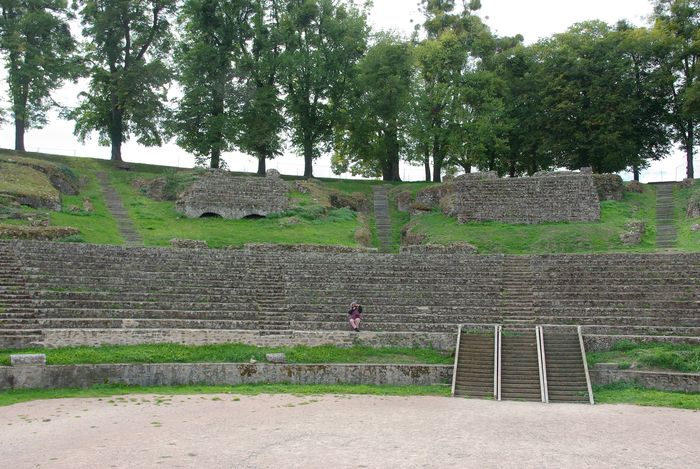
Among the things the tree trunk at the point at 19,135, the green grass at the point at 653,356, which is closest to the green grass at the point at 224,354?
the green grass at the point at 653,356

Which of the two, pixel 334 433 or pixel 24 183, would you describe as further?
pixel 24 183

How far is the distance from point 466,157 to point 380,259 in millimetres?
21722

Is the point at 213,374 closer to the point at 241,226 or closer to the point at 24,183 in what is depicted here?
the point at 241,226

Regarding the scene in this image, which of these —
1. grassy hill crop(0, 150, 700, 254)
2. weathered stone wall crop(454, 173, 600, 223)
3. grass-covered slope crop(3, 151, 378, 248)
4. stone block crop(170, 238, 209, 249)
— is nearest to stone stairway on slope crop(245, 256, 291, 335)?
stone block crop(170, 238, 209, 249)

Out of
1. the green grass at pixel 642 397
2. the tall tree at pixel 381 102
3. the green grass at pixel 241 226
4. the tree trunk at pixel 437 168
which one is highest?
the tall tree at pixel 381 102

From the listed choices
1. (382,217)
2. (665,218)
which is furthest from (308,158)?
(665,218)

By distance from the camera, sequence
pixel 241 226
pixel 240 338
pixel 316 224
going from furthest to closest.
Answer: pixel 316 224 → pixel 241 226 → pixel 240 338

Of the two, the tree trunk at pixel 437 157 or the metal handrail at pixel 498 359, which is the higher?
the tree trunk at pixel 437 157

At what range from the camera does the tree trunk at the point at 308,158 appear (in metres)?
47.0

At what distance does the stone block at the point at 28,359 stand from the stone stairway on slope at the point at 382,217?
2001cm

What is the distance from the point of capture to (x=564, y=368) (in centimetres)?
1834

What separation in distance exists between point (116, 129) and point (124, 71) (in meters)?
4.33

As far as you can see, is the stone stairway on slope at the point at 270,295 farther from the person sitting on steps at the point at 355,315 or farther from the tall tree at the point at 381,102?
the tall tree at the point at 381,102

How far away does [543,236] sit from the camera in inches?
1281
